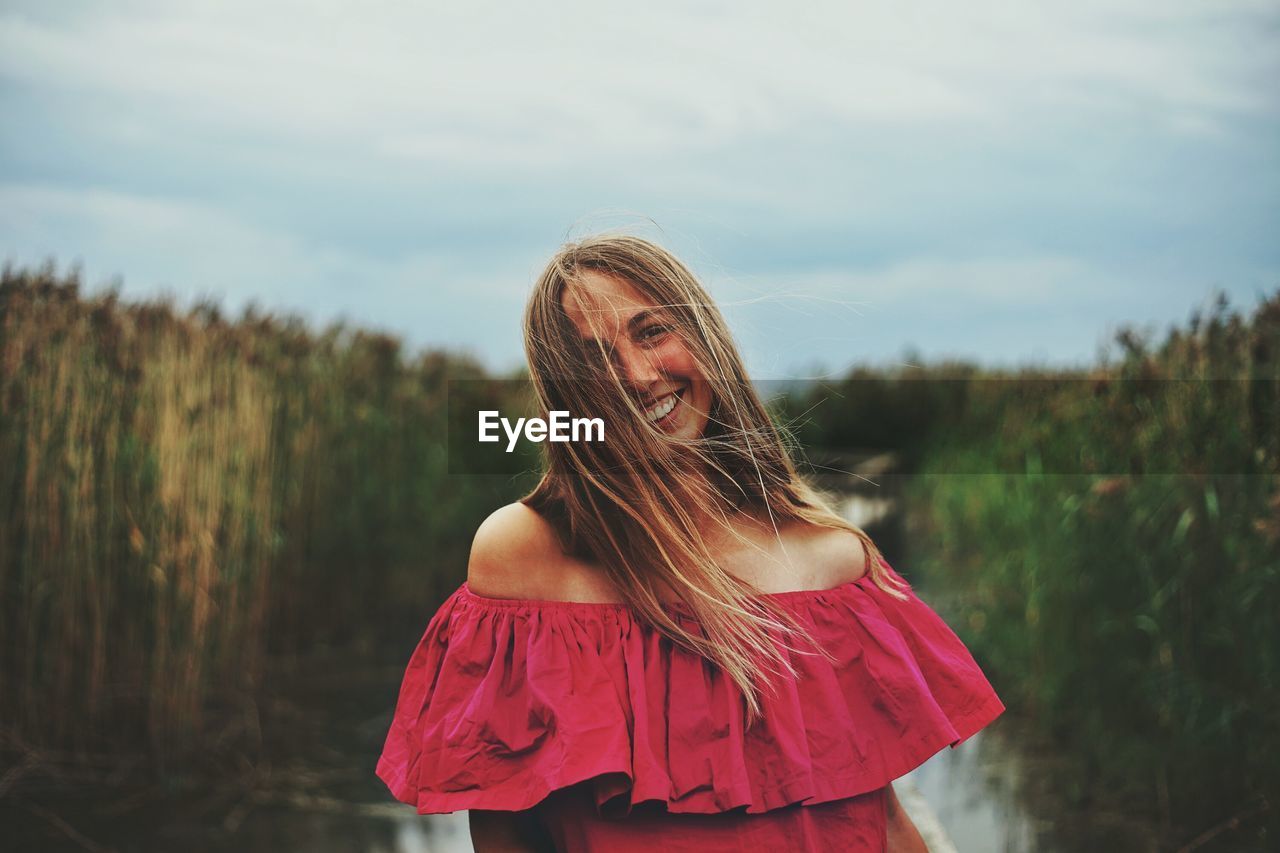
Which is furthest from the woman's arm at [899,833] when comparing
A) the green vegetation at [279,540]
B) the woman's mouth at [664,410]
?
the green vegetation at [279,540]

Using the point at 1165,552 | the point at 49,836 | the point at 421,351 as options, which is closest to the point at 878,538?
the point at 421,351

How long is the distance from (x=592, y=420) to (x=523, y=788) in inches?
18.5

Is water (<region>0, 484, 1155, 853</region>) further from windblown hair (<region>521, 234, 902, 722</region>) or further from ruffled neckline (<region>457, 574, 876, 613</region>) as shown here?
windblown hair (<region>521, 234, 902, 722</region>)

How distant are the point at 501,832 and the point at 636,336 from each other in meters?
Answer: 0.67

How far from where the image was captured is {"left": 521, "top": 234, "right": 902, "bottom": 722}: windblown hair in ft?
4.32

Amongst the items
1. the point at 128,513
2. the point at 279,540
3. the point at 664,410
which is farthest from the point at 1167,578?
the point at 128,513

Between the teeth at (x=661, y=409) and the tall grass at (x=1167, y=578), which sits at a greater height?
the teeth at (x=661, y=409)

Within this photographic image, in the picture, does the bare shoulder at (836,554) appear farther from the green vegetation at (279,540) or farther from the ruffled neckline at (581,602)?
the green vegetation at (279,540)

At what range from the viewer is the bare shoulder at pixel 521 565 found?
1369 millimetres

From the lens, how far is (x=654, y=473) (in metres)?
1.35

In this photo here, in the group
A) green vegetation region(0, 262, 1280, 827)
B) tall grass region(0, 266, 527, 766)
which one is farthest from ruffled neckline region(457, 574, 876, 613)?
tall grass region(0, 266, 527, 766)

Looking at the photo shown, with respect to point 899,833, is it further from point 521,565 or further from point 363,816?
point 363,816

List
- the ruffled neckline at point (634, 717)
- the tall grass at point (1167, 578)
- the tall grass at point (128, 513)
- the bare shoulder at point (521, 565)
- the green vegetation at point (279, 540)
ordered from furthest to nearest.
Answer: the tall grass at point (128, 513)
the green vegetation at point (279, 540)
the tall grass at point (1167, 578)
the bare shoulder at point (521, 565)
the ruffled neckline at point (634, 717)

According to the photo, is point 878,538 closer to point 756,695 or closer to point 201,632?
point 201,632
